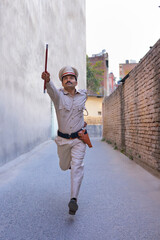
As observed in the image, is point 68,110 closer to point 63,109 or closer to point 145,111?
point 63,109

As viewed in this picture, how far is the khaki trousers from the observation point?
3.20 m

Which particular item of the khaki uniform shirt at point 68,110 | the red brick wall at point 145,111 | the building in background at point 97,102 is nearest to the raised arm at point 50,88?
the khaki uniform shirt at point 68,110

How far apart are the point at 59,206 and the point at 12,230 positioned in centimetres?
91

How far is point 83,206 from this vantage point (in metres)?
3.57

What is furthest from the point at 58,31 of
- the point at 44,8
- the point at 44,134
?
the point at 44,134

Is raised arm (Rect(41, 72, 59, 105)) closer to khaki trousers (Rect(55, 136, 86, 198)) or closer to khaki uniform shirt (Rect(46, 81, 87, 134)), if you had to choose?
khaki uniform shirt (Rect(46, 81, 87, 134))

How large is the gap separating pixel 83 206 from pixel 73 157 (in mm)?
743

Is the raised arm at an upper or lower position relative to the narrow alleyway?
upper

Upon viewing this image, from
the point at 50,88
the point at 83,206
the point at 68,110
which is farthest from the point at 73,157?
the point at 50,88

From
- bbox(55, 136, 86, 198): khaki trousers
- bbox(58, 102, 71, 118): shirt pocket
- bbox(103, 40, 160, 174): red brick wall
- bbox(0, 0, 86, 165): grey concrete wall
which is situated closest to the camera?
bbox(55, 136, 86, 198): khaki trousers

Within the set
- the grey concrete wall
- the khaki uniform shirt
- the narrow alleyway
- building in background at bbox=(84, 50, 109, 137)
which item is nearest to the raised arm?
the khaki uniform shirt

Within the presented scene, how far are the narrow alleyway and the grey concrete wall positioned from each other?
4.29 ft

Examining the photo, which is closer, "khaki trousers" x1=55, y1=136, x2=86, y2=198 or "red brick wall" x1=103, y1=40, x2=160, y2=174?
"khaki trousers" x1=55, y1=136, x2=86, y2=198

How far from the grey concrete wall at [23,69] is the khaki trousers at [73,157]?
3.03 metres
